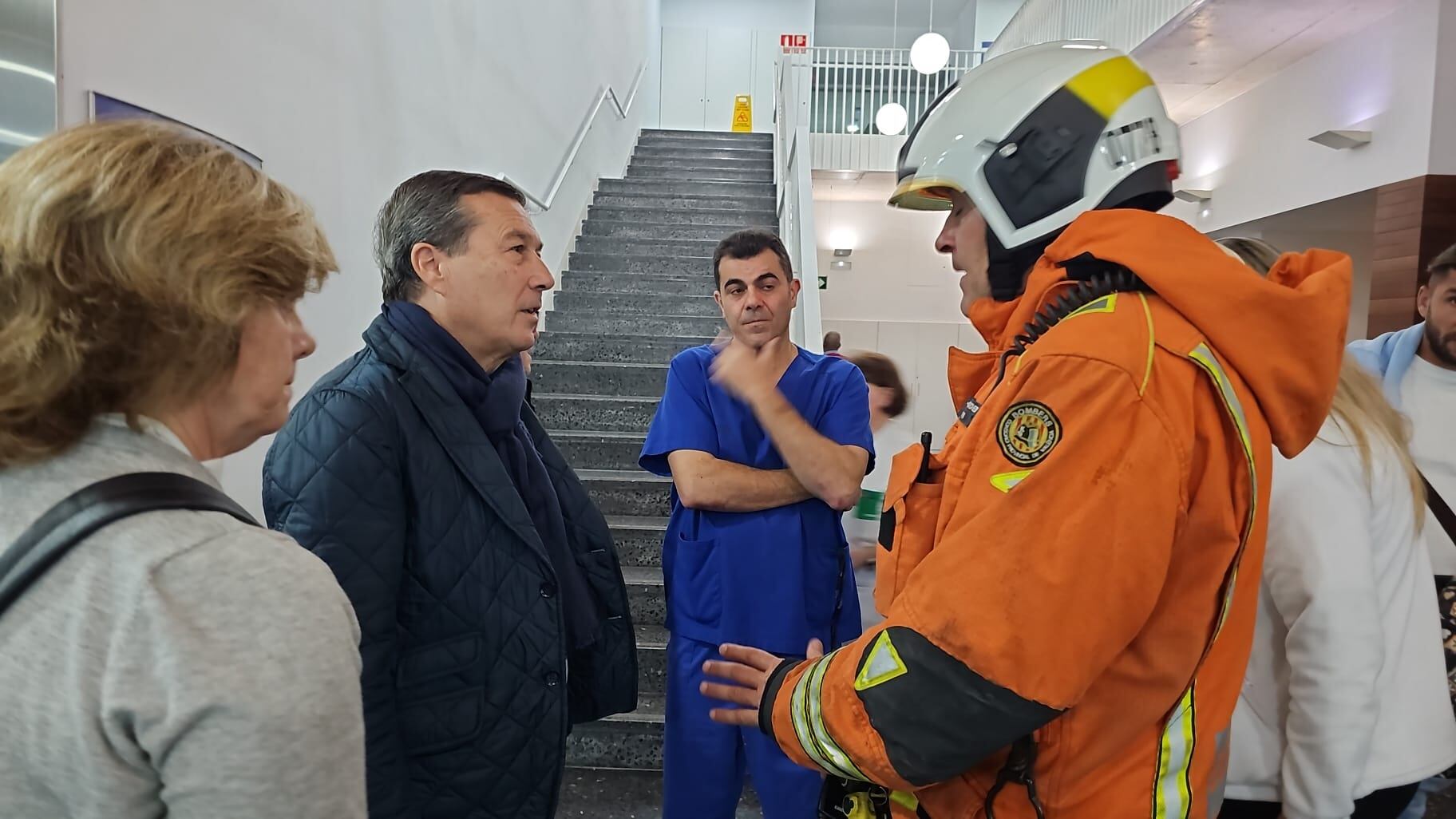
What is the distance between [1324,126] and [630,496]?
17.8ft

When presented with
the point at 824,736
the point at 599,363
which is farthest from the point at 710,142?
the point at 824,736

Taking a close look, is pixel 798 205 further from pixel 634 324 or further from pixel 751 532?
pixel 751 532

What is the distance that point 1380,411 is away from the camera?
1242 mm

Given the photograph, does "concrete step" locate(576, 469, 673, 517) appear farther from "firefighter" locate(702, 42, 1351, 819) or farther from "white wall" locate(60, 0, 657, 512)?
"firefighter" locate(702, 42, 1351, 819)

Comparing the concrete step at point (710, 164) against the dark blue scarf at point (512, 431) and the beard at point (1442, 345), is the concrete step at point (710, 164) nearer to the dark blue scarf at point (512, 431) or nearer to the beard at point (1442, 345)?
the beard at point (1442, 345)

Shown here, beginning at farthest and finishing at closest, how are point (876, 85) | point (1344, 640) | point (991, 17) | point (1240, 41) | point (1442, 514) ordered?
point (991, 17) → point (876, 85) → point (1240, 41) → point (1442, 514) → point (1344, 640)

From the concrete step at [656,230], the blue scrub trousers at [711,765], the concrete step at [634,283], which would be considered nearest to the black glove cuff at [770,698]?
the blue scrub trousers at [711,765]

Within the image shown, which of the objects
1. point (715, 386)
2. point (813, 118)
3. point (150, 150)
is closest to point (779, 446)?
point (715, 386)

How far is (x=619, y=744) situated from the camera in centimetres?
273

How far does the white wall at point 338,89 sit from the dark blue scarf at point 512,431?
0.93m

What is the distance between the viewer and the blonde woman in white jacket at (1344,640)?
114cm

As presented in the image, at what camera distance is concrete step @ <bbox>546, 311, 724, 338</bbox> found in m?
4.67

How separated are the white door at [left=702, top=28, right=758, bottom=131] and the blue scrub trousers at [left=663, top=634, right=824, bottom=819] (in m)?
11.0

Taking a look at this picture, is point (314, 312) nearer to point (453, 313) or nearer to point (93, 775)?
point (453, 313)
